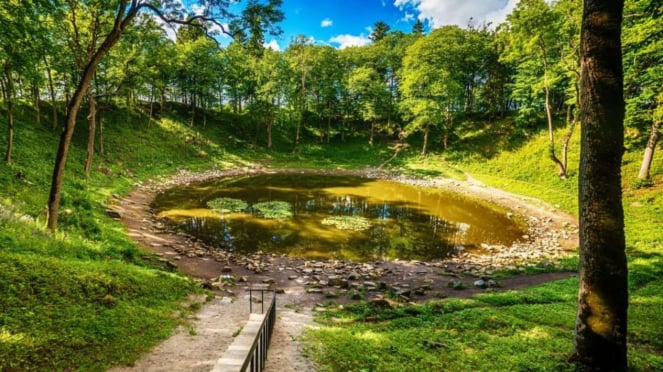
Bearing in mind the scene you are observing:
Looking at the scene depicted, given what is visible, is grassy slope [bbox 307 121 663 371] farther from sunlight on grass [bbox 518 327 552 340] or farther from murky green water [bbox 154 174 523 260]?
murky green water [bbox 154 174 523 260]

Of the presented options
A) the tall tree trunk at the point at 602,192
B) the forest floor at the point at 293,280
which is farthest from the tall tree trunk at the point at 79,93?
the tall tree trunk at the point at 602,192

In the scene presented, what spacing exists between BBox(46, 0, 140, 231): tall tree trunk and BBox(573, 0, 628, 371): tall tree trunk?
37.1 ft

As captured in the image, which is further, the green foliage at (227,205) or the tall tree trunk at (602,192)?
the green foliage at (227,205)

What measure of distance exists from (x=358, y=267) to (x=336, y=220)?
23.8ft

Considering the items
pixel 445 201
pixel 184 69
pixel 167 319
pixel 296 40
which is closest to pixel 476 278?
pixel 167 319

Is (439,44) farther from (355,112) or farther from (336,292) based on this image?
(336,292)

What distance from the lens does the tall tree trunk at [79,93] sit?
9.94 m

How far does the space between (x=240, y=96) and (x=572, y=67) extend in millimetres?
39074

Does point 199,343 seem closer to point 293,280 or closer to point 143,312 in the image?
point 143,312

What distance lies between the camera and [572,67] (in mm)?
23141

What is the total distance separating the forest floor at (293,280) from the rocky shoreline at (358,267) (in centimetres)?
4

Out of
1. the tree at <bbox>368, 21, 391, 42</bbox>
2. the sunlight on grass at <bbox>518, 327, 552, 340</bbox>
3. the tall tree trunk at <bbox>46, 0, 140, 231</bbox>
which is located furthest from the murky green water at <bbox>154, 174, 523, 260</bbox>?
the tree at <bbox>368, 21, 391, 42</bbox>

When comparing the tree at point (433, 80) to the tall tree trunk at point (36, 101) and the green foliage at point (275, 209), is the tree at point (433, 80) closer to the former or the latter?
the green foliage at point (275, 209)

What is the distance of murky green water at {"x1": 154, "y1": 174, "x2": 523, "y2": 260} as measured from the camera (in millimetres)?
16969
